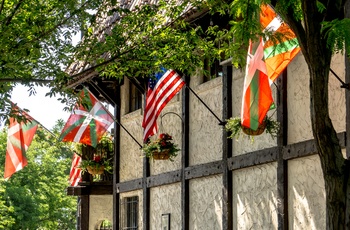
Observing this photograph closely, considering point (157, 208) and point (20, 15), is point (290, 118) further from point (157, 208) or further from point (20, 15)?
point (157, 208)

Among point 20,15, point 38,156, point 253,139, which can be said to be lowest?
point 253,139

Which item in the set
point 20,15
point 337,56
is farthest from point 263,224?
point 20,15

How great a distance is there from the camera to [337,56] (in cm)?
1505

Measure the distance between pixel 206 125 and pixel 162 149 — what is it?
1131mm

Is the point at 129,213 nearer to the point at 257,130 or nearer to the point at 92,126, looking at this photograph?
the point at 92,126

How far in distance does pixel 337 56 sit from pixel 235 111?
3.85 metres

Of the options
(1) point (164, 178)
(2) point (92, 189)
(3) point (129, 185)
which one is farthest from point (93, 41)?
(2) point (92, 189)

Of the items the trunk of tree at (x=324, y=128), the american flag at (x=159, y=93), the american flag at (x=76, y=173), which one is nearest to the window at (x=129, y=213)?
the american flag at (x=76, y=173)

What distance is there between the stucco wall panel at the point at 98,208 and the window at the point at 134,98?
3.67 m

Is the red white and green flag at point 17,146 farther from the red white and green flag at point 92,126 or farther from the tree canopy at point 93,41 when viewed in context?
the tree canopy at point 93,41

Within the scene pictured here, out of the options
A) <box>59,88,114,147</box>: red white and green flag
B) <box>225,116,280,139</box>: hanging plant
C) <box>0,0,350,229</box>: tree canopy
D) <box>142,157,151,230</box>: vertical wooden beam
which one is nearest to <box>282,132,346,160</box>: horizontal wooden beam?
<box>225,116,280,139</box>: hanging plant

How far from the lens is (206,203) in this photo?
65.1ft

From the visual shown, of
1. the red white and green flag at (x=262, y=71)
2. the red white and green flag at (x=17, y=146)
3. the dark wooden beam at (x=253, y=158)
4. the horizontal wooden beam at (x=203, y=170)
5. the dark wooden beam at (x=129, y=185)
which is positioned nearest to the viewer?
the red white and green flag at (x=262, y=71)

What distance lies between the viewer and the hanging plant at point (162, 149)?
2056 cm
